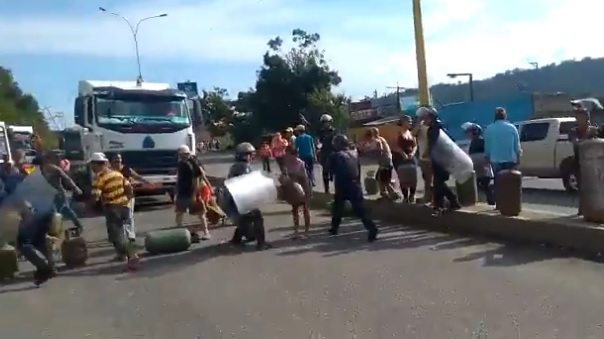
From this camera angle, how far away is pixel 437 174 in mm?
12211

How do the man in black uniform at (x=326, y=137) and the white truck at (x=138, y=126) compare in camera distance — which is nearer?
the man in black uniform at (x=326, y=137)

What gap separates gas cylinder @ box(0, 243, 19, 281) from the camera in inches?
399

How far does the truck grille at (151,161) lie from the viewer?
18.9m

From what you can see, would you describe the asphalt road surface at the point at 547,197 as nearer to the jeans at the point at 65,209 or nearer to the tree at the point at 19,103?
the jeans at the point at 65,209

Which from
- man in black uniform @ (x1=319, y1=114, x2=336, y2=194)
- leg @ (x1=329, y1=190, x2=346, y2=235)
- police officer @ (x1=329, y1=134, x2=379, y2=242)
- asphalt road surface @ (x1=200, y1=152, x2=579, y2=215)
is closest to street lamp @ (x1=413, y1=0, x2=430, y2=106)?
man in black uniform @ (x1=319, y1=114, x2=336, y2=194)

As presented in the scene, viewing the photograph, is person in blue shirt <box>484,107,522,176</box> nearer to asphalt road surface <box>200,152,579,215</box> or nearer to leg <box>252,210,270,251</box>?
Result: asphalt road surface <box>200,152,579,215</box>

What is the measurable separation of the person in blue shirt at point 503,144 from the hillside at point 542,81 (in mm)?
62992

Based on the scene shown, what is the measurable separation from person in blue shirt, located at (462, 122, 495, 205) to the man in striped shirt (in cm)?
577

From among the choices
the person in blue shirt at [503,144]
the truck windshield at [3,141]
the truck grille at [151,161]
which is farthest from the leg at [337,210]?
the truck windshield at [3,141]

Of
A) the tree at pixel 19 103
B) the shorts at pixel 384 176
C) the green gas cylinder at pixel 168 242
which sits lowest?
the green gas cylinder at pixel 168 242

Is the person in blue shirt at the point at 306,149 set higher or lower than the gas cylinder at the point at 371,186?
higher

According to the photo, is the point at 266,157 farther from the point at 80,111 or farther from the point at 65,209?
the point at 65,209

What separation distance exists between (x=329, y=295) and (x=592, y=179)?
3.98m

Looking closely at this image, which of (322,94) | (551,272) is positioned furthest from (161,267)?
(322,94)
